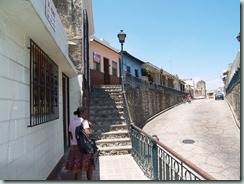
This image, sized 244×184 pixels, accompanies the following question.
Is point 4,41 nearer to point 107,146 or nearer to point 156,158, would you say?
point 156,158

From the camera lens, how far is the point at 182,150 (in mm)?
7777

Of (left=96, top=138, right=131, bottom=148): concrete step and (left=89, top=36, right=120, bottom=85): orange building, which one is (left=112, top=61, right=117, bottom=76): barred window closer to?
(left=89, top=36, right=120, bottom=85): orange building

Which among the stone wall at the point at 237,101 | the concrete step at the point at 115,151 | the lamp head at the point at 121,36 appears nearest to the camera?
the concrete step at the point at 115,151

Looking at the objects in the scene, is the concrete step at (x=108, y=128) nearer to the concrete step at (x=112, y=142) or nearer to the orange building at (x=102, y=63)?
the concrete step at (x=112, y=142)

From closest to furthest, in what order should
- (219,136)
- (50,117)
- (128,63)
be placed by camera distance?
1. (50,117)
2. (219,136)
3. (128,63)

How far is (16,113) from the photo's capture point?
2.37 meters

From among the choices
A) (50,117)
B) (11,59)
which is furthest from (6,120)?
(50,117)

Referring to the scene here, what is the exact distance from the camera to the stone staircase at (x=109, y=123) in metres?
5.98

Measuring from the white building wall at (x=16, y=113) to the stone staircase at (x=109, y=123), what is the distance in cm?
286

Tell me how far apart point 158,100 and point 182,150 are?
324 inches

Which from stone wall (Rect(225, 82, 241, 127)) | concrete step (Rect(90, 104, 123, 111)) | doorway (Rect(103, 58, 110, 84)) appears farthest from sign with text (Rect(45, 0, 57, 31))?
doorway (Rect(103, 58, 110, 84))

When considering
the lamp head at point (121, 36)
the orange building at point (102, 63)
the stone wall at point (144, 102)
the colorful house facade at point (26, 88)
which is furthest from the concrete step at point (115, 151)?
the orange building at point (102, 63)

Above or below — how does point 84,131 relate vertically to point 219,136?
above

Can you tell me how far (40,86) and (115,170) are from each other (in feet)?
8.07
